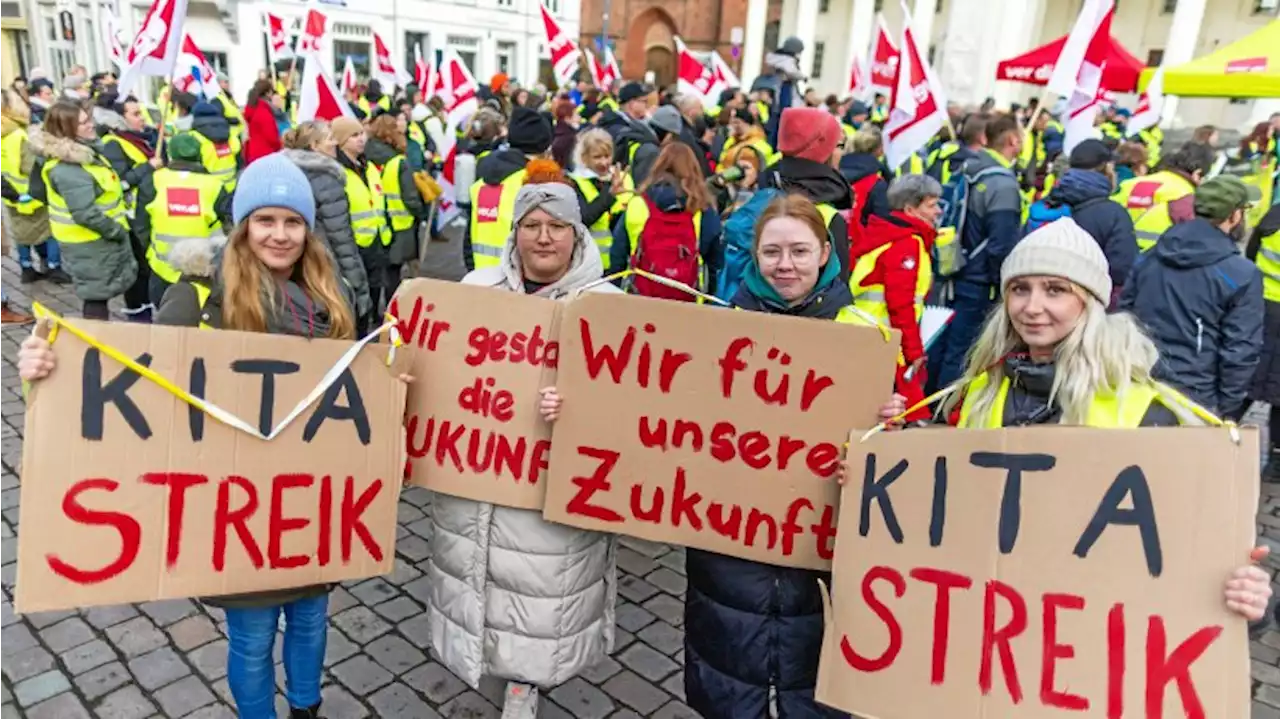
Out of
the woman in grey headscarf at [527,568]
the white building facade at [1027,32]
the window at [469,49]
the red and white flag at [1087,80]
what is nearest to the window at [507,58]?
the window at [469,49]

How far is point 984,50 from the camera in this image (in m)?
32.5

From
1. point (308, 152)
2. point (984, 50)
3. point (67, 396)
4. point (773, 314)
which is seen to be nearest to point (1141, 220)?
point (773, 314)

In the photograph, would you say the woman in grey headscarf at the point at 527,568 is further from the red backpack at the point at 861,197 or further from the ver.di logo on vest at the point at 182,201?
the ver.di logo on vest at the point at 182,201

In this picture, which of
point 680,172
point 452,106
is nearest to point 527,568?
point 680,172

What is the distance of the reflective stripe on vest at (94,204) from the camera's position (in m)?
6.52

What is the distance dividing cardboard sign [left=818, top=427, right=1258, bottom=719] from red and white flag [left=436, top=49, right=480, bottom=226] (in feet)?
31.4

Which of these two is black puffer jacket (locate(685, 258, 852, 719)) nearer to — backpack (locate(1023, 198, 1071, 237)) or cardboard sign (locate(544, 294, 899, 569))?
cardboard sign (locate(544, 294, 899, 569))

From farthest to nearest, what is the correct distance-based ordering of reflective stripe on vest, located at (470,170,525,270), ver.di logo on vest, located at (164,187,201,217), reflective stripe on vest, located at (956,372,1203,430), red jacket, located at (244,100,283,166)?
red jacket, located at (244,100,283,166) → reflective stripe on vest, located at (470,170,525,270) → ver.di logo on vest, located at (164,187,201,217) → reflective stripe on vest, located at (956,372,1203,430)

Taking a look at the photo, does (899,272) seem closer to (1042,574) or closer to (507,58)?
(1042,574)

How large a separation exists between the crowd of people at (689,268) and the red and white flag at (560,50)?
11.5 feet

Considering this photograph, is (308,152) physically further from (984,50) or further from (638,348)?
(984,50)

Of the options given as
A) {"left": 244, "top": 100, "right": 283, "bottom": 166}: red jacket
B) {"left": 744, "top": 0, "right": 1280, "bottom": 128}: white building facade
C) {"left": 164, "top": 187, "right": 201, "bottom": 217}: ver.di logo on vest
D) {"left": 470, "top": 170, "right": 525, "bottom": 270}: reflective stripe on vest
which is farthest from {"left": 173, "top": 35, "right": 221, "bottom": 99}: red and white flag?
{"left": 744, "top": 0, "right": 1280, "bottom": 128}: white building facade

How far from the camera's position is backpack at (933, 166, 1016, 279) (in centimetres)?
629

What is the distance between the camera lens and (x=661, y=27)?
44781 millimetres
